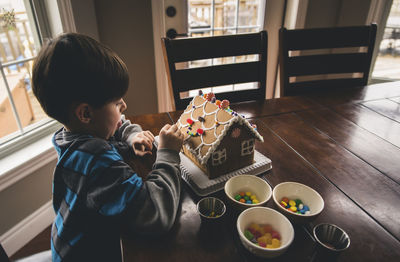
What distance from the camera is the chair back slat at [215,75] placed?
1.31m

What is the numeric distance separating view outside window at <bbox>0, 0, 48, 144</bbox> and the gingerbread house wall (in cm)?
120

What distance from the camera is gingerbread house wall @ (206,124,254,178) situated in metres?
0.76

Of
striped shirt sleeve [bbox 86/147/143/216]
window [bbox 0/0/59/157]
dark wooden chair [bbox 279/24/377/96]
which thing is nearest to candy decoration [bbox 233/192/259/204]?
striped shirt sleeve [bbox 86/147/143/216]

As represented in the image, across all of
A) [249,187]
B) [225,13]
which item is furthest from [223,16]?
[249,187]

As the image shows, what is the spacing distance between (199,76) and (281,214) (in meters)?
0.86

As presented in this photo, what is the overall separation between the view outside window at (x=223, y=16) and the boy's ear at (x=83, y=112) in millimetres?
1555

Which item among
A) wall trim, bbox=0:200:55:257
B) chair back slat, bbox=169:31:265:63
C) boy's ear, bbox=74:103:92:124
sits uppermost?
chair back slat, bbox=169:31:265:63

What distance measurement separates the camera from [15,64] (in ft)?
4.60

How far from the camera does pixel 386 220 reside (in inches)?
26.0

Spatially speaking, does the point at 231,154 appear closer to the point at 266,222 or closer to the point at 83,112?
the point at 266,222

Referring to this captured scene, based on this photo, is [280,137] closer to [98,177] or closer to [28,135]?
[98,177]

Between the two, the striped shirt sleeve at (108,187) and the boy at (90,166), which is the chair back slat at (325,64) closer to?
the boy at (90,166)

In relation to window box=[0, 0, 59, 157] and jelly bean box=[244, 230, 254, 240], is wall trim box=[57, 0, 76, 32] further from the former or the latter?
jelly bean box=[244, 230, 254, 240]

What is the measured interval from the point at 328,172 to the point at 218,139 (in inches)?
14.3
